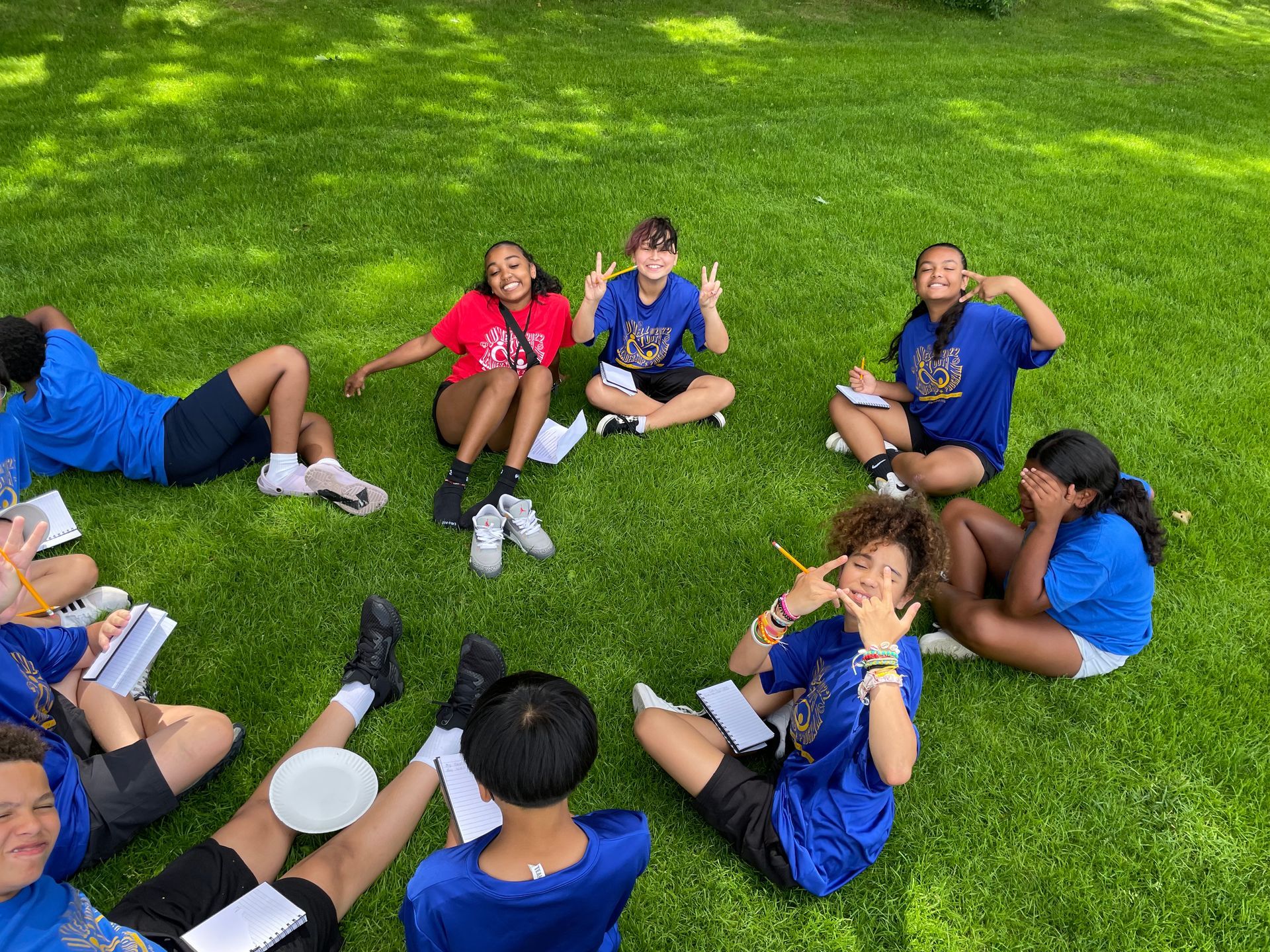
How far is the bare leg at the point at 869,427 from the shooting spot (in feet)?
14.6

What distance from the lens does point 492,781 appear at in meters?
1.85

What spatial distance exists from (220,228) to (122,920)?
18.2 ft

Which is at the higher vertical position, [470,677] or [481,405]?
[481,405]

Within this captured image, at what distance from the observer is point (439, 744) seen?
2939 millimetres

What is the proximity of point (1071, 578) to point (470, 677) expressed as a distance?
2280mm

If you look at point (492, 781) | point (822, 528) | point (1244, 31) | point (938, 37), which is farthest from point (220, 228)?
point (1244, 31)

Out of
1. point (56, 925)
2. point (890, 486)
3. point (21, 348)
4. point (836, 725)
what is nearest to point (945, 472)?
point (890, 486)

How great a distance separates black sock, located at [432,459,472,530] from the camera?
399 cm

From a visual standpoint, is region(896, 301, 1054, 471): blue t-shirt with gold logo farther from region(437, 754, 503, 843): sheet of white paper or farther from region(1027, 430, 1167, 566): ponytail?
region(437, 754, 503, 843): sheet of white paper

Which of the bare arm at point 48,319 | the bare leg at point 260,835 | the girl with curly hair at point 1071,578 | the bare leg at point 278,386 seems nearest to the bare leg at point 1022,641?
the girl with curly hair at point 1071,578

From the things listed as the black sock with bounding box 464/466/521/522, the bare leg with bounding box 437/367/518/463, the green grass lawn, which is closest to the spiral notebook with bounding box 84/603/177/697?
the green grass lawn

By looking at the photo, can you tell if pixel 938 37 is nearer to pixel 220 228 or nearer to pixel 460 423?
pixel 220 228

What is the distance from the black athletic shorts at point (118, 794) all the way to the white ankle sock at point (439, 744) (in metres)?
0.78

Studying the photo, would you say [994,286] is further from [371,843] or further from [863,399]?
[371,843]
